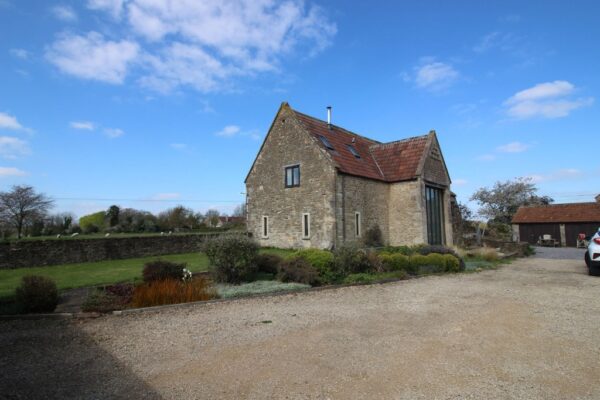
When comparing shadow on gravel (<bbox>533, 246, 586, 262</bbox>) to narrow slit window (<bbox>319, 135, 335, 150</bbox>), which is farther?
narrow slit window (<bbox>319, 135, 335, 150</bbox>)

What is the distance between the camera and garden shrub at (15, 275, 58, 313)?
7.13 m

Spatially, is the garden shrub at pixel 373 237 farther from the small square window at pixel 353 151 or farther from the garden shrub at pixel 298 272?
the garden shrub at pixel 298 272

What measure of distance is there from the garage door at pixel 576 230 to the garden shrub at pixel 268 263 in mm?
36936

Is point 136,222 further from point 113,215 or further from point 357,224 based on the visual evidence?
point 357,224

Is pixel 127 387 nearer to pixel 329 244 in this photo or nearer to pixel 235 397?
pixel 235 397

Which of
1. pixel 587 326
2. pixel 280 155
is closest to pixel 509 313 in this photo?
pixel 587 326

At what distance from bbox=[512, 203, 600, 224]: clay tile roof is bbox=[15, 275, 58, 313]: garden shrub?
1712 inches

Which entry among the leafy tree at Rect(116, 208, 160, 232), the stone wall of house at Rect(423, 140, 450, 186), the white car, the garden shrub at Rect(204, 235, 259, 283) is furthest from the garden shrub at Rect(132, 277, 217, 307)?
the leafy tree at Rect(116, 208, 160, 232)

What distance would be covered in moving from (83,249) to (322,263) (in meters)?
A: 12.8

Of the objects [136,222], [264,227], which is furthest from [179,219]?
[264,227]

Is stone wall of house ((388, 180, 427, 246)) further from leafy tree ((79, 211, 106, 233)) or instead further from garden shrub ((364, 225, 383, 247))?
leafy tree ((79, 211, 106, 233))

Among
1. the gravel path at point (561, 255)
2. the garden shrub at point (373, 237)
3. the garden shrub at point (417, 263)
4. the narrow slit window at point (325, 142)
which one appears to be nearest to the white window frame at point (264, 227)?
the narrow slit window at point (325, 142)

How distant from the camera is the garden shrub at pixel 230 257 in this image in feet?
34.5

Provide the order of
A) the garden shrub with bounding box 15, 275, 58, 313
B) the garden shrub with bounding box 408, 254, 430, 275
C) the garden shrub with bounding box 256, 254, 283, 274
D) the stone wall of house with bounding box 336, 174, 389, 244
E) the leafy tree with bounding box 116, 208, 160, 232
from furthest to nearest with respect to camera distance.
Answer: the leafy tree with bounding box 116, 208, 160, 232 < the stone wall of house with bounding box 336, 174, 389, 244 < the garden shrub with bounding box 408, 254, 430, 275 < the garden shrub with bounding box 256, 254, 283, 274 < the garden shrub with bounding box 15, 275, 58, 313
